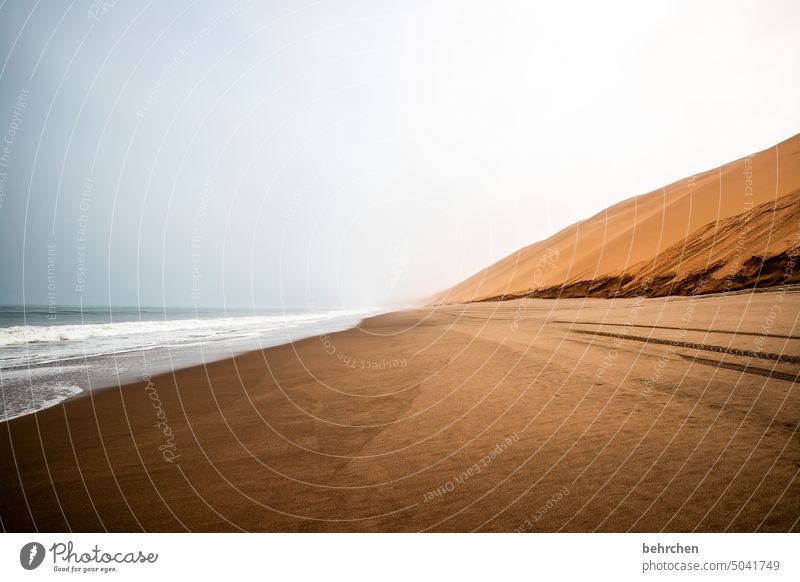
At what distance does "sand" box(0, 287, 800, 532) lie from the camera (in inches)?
106

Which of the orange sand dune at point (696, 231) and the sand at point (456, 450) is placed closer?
the sand at point (456, 450)

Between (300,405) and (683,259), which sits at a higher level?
(683,259)

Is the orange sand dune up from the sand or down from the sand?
up

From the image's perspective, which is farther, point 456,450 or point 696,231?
point 696,231

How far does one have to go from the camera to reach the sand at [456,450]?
2.70m

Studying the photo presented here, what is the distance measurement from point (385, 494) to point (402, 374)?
462cm

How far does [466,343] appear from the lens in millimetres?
10984

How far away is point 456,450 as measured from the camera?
3787 millimetres

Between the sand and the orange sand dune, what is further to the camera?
the orange sand dune

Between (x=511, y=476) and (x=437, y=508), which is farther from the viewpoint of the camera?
(x=511, y=476)

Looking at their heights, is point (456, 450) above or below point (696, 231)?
below
